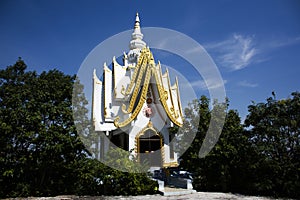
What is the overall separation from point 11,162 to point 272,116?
1100cm

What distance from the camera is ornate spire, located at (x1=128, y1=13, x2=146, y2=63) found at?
55.6 ft

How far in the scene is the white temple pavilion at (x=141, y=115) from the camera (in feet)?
40.8

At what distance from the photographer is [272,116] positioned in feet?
32.6

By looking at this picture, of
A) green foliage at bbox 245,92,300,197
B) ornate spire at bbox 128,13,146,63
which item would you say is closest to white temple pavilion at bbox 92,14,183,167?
ornate spire at bbox 128,13,146,63

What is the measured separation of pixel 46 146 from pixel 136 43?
10.4 meters

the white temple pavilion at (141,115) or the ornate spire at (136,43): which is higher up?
the ornate spire at (136,43)

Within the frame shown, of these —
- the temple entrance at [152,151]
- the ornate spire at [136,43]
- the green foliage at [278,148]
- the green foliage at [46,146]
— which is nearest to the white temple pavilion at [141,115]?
the temple entrance at [152,151]

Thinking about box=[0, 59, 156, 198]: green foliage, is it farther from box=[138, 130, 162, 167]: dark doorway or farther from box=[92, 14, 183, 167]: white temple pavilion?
box=[138, 130, 162, 167]: dark doorway

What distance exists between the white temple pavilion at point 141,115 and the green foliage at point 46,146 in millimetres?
1917

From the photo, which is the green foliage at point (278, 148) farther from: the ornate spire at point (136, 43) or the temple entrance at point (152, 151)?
the ornate spire at point (136, 43)

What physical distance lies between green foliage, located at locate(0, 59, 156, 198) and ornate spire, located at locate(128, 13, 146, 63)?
649 centimetres

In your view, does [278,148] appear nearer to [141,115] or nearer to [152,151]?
[152,151]

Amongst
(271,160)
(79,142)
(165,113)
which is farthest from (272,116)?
(79,142)

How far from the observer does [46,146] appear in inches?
386
